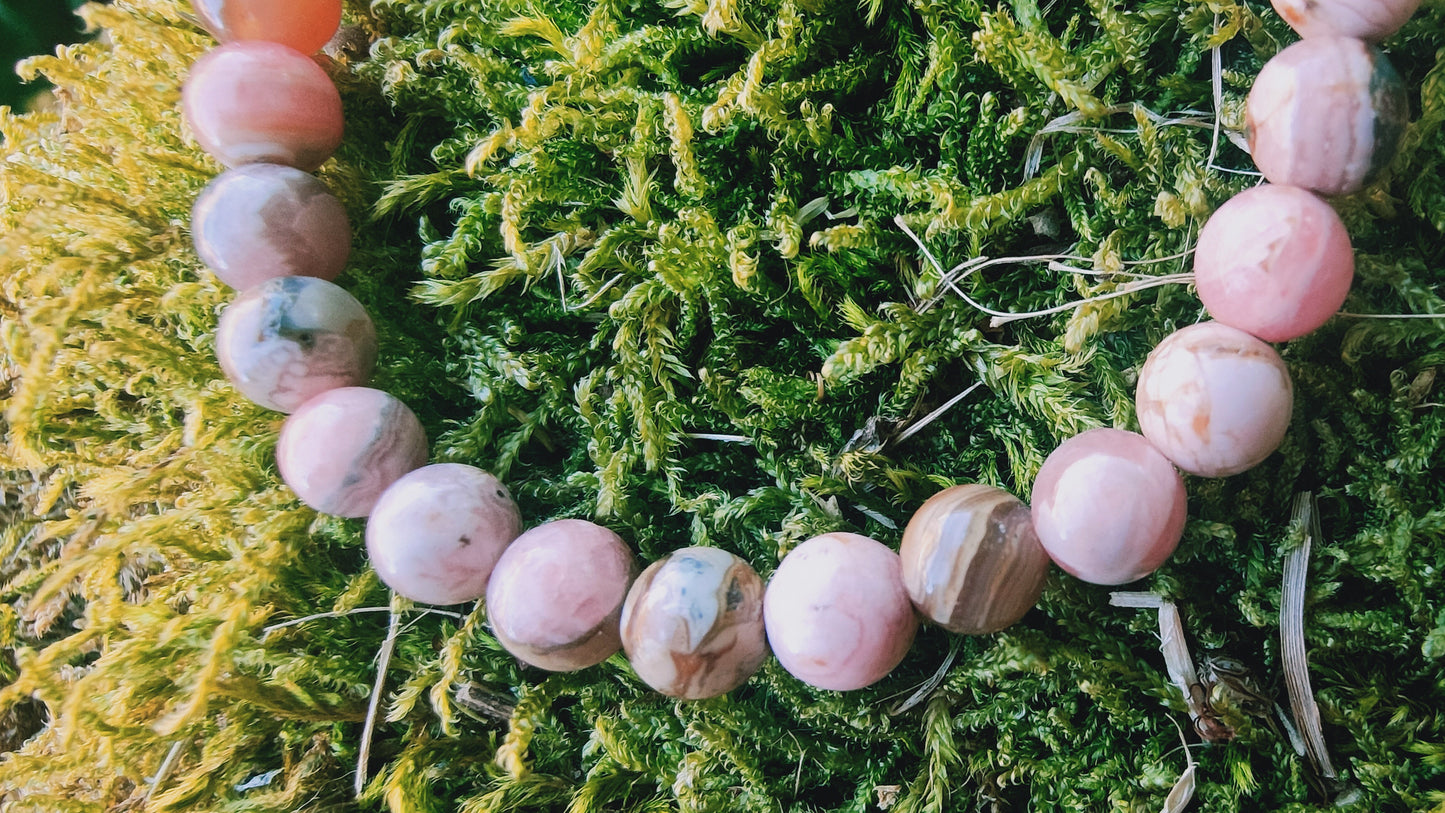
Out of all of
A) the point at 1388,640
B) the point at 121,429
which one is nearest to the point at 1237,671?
the point at 1388,640

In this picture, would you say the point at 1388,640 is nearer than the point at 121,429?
Yes

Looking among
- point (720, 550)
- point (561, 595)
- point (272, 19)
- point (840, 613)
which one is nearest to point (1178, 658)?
point (840, 613)

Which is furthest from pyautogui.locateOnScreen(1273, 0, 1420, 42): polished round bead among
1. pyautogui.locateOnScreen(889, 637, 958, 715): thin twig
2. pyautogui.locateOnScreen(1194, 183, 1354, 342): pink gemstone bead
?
pyautogui.locateOnScreen(889, 637, 958, 715): thin twig

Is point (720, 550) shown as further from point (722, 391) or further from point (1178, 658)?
point (1178, 658)

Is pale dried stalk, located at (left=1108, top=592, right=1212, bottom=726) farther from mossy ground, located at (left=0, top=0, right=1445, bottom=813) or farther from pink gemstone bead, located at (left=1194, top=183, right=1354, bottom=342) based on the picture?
pink gemstone bead, located at (left=1194, top=183, right=1354, bottom=342)

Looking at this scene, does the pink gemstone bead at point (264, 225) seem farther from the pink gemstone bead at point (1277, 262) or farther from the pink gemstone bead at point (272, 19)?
the pink gemstone bead at point (1277, 262)

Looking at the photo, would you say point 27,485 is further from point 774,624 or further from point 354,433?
point 774,624
